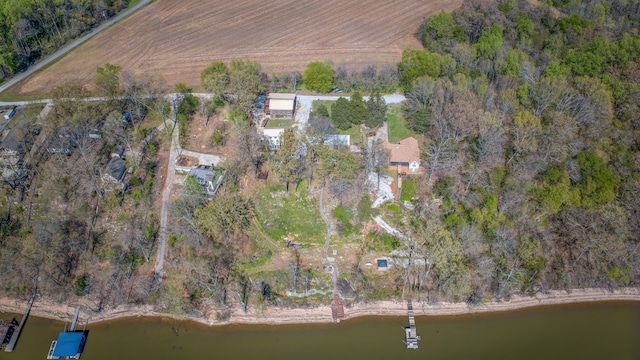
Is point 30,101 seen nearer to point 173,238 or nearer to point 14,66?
point 14,66

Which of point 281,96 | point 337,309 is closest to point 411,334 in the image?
point 337,309

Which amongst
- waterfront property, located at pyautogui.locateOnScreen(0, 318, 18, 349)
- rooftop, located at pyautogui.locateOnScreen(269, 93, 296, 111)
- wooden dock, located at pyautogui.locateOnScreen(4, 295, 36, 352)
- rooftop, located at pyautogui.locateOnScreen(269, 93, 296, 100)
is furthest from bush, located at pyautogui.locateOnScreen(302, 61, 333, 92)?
waterfront property, located at pyautogui.locateOnScreen(0, 318, 18, 349)

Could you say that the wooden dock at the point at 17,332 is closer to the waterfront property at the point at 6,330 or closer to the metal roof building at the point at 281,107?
the waterfront property at the point at 6,330

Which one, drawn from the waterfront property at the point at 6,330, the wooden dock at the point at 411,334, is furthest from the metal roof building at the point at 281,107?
the waterfront property at the point at 6,330

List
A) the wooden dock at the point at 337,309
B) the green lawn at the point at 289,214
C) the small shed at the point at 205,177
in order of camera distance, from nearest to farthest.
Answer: the wooden dock at the point at 337,309 → the green lawn at the point at 289,214 → the small shed at the point at 205,177

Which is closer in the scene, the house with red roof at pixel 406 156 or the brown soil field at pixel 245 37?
the house with red roof at pixel 406 156

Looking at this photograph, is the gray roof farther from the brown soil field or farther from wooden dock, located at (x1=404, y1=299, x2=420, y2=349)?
wooden dock, located at (x1=404, y1=299, x2=420, y2=349)
